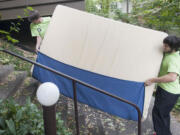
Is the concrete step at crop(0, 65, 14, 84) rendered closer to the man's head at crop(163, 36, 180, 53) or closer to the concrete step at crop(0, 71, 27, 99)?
the concrete step at crop(0, 71, 27, 99)

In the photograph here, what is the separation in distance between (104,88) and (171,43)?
111cm

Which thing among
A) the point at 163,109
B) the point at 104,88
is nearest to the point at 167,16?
the point at 163,109

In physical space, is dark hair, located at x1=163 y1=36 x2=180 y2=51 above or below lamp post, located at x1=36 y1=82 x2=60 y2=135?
above

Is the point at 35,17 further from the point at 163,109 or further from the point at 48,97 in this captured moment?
the point at 163,109

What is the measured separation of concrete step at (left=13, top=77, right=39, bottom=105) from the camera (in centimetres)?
282

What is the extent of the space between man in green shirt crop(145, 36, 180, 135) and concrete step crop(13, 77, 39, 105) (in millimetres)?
1982

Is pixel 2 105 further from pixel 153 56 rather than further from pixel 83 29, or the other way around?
pixel 153 56

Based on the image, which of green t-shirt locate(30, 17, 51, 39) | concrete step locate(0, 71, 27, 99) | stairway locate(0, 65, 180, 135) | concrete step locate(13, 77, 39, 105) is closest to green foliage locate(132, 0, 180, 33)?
stairway locate(0, 65, 180, 135)

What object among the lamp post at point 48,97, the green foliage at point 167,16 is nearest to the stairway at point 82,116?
the lamp post at point 48,97

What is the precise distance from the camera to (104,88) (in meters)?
2.56

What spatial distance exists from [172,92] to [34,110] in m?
1.88

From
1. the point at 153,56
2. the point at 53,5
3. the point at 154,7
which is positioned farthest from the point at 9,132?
the point at 154,7

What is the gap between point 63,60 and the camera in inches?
109

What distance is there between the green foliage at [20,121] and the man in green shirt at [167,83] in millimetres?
1415
